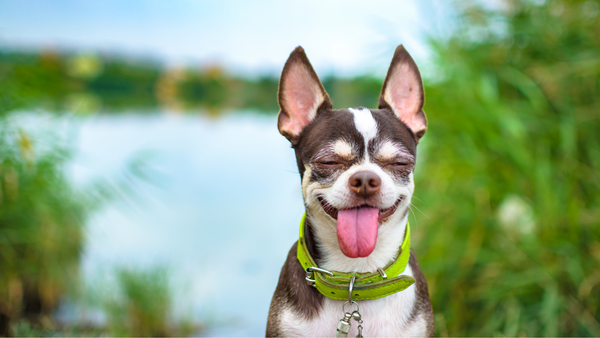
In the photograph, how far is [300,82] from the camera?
63.6 inches

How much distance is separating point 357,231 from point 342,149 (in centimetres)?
27

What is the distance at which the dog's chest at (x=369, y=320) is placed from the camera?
151 centimetres

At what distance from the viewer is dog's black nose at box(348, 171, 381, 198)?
137 centimetres

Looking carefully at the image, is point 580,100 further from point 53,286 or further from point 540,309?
point 53,286

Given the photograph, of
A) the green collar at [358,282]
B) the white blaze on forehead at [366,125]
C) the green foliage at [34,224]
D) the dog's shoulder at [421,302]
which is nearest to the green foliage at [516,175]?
the dog's shoulder at [421,302]

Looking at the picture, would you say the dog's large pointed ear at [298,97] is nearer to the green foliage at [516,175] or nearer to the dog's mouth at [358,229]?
the dog's mouth at [358,229]

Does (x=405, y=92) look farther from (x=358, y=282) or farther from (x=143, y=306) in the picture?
(x=143, y=306)

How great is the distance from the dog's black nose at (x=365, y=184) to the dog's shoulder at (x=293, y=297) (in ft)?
1.25

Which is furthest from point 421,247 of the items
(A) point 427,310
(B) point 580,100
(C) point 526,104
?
(A) point 427,310

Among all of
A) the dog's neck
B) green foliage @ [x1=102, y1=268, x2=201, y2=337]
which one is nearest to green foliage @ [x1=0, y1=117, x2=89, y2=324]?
green foliage @ [x1=102, y1=268, x2=201, y2=337]

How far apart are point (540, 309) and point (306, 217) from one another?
269 centimetres

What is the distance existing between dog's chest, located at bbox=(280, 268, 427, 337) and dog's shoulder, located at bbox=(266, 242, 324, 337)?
16 millimetres

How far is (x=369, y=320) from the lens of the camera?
1.52m

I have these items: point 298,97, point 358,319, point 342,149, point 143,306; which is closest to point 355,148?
point 342,149
